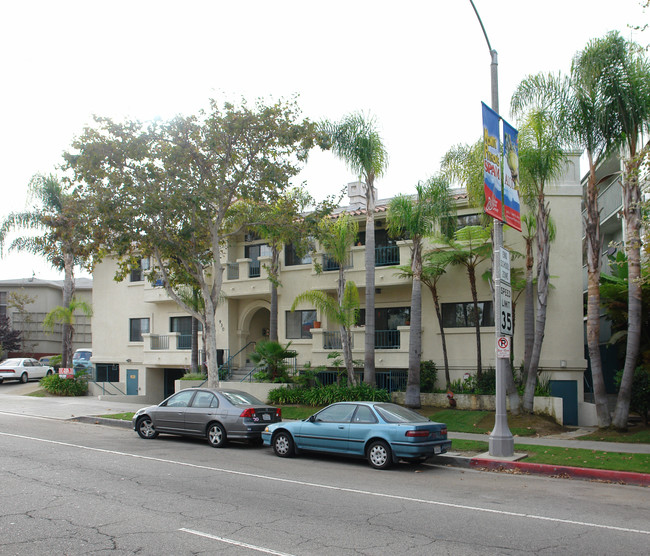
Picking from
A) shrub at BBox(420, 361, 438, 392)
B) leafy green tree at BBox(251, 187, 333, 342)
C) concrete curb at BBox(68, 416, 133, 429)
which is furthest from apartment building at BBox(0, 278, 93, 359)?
shrub at BBox(420, 361, 438, 392)

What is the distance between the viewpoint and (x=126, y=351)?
109 feet

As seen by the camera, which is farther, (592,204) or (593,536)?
(592,204)

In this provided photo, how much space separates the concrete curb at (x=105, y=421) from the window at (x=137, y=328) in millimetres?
11690

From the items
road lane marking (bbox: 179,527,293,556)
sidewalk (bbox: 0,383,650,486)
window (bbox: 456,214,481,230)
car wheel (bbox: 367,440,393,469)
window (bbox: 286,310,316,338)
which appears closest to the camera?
road lane marking (bbox: 179,527,293,556)

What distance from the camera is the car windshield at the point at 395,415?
41.5ft

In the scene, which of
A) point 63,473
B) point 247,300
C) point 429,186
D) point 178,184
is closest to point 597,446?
point 429,186

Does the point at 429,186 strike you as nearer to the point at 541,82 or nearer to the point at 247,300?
the point at 541,82

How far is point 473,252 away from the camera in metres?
20.4

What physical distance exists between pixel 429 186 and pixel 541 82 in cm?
482

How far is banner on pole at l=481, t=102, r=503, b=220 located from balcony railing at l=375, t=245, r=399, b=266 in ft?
35.5

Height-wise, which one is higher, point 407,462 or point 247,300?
point 247,300

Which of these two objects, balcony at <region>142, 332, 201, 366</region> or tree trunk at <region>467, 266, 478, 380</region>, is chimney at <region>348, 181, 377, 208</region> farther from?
balcony at <region>142, 332, 201, 366</region>

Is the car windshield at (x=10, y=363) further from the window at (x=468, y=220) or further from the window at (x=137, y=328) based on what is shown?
the window at (x=468, y=220)

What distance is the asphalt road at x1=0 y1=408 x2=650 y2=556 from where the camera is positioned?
6922 mm
